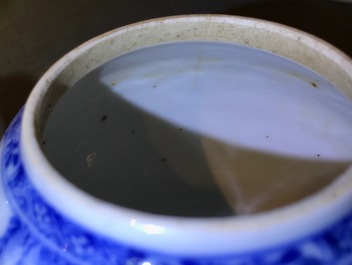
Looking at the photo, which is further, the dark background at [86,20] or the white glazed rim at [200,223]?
the dark background at [86,20]

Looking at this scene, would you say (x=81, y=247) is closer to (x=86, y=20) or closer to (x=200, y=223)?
(x=200, y=223)

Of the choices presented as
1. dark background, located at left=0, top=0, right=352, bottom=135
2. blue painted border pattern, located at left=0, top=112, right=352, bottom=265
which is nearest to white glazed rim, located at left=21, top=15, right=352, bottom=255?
blue painted border pattern, located at left=0, top=112, right=352, bottom=265

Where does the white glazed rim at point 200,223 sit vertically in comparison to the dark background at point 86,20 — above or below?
below

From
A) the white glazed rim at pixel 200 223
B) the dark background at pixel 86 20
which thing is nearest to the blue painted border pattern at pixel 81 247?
the white glazed rim at pixel 200 223

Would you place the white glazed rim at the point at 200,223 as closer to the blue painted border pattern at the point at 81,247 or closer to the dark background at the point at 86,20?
the blue painted border pattern at the point at 81,247

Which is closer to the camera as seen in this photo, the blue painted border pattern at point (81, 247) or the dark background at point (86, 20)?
the blue painted border pattern at point (81, 247)

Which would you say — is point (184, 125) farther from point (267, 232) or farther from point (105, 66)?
point (267, 232)

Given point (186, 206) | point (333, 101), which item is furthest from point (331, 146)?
point (186, 206)
